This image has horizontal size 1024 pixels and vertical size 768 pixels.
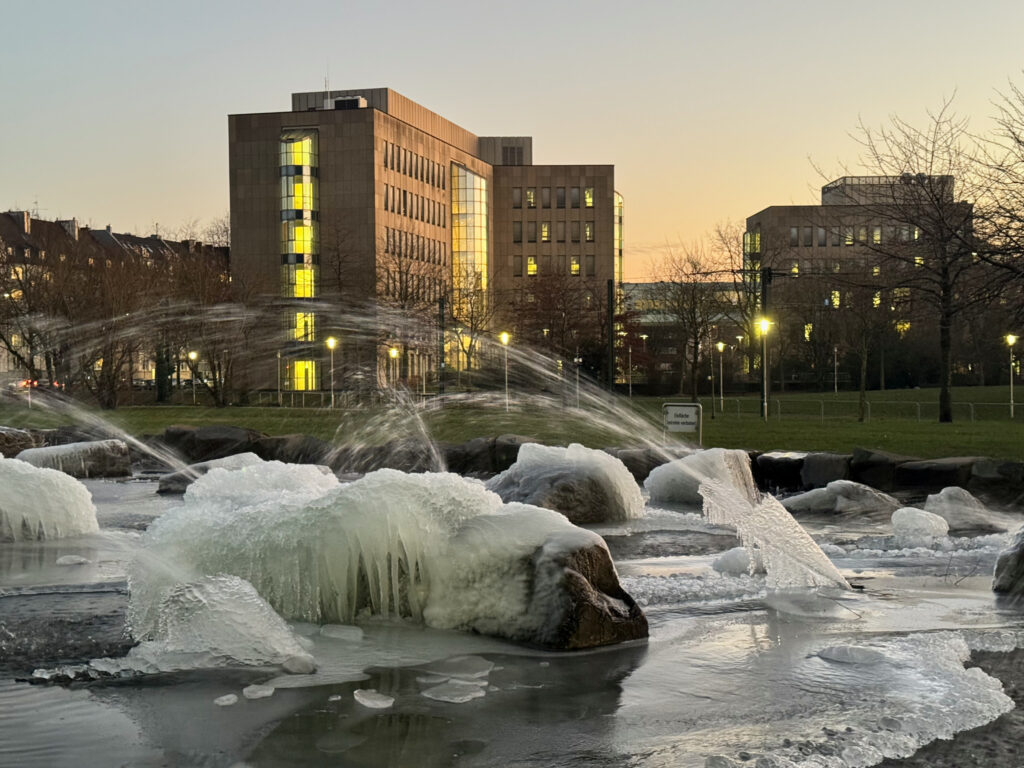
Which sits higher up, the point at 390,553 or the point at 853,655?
the point at 390,553

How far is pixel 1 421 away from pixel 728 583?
33761 mm

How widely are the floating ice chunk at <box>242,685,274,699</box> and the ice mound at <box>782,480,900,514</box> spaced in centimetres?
1068

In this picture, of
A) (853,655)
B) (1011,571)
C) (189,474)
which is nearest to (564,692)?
(853,655)

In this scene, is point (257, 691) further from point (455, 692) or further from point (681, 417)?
point (681, 417)

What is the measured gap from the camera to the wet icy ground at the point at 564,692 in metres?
5.46

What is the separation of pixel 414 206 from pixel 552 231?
2880 centimetres

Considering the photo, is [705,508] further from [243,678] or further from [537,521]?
[243,678]

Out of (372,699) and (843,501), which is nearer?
(372,699)

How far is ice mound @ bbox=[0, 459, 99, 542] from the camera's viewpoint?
42.3 feet

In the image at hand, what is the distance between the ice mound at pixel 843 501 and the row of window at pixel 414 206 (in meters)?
82.3

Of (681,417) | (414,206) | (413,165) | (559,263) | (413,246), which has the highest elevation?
(413,165)

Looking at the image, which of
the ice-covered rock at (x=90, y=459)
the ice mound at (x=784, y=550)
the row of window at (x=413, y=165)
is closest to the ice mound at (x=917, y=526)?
the ice mound at (x=784, y=550)

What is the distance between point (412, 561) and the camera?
27.1 feet

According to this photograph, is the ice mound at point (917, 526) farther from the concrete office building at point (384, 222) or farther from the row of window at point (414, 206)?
the row of window at point (414, 206)
